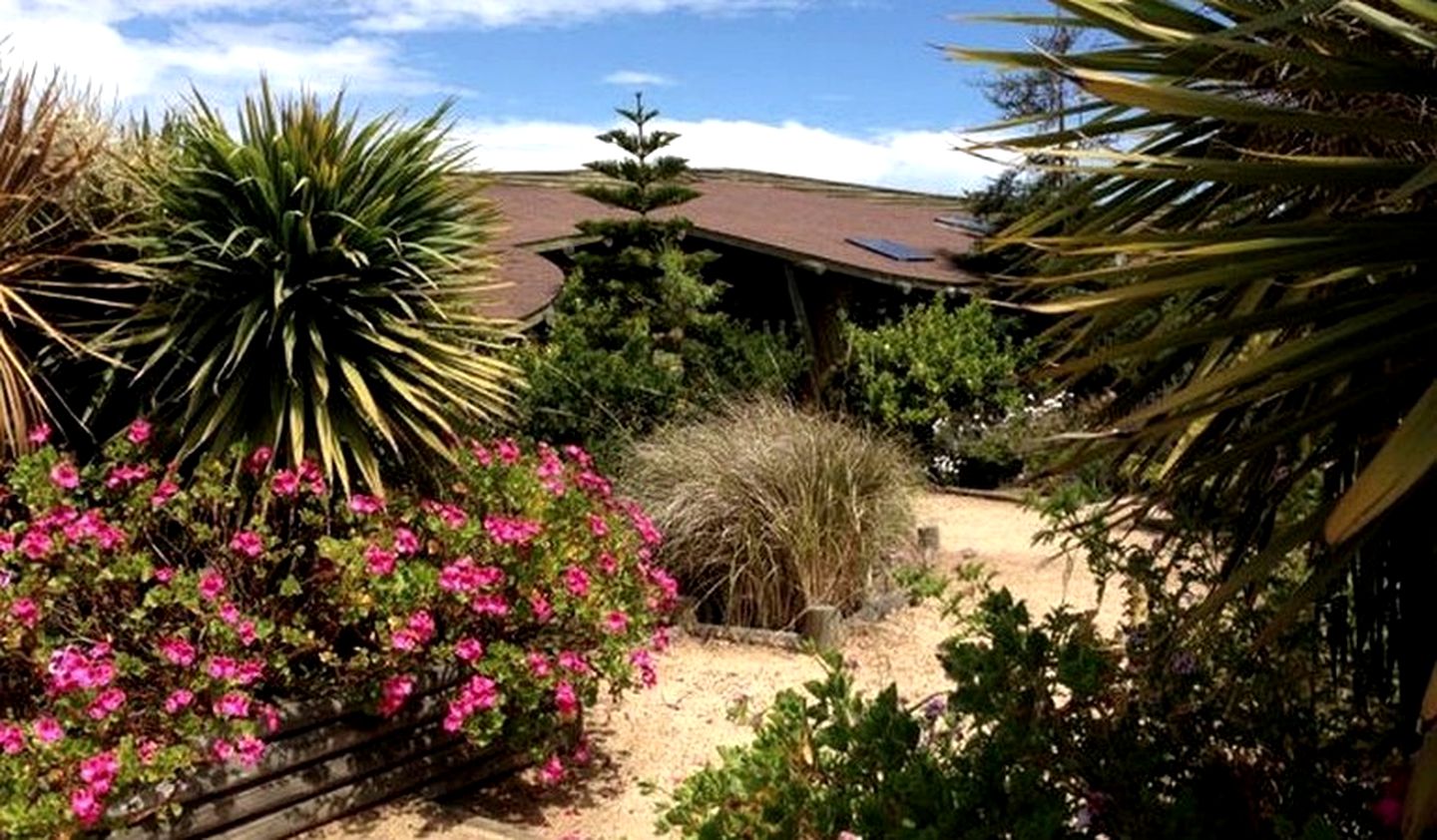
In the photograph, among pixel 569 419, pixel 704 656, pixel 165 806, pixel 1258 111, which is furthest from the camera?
pixel 569 419

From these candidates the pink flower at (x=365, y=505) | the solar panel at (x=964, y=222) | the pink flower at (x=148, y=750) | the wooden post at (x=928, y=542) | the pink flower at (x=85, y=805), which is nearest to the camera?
the pink flower at (x=85, y=805)

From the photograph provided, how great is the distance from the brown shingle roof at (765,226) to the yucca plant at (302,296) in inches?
247

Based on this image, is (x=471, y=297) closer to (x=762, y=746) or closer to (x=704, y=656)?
(x=704, y=656)

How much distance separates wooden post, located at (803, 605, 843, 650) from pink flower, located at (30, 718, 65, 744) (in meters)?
4.37

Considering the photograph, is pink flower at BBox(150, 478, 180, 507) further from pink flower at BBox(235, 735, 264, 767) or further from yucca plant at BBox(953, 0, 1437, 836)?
yucca plant at BBox(953, 0, 1437, 836)

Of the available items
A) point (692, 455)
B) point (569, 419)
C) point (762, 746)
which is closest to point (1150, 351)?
point (762, 746)

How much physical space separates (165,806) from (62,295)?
2278 mm

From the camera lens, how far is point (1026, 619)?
140 inches

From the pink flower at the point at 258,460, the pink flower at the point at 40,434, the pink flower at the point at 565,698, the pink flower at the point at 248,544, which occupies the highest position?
the pink flower at the point at 40,434

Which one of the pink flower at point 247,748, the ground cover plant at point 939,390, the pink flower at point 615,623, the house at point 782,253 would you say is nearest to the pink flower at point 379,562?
the pink flower at point 247,748

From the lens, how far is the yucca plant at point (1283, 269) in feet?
7.70

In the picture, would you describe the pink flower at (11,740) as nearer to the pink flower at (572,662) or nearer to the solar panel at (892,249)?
the pink flower at (572,662)

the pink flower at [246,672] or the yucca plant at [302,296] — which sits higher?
the yucca plant at [302,296]

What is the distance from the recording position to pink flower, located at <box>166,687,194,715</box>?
15.3ft
